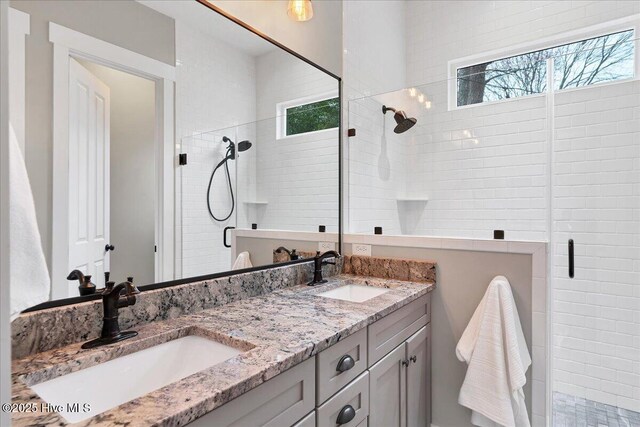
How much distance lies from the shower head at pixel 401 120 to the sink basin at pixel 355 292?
1301 mm

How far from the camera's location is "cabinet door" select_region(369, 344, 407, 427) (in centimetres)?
138

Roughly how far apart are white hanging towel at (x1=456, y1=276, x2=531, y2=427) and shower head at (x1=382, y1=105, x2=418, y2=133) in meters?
1.35

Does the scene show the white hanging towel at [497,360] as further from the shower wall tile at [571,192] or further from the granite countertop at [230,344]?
the granite countertop at [230,344]

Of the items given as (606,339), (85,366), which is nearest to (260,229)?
(85,366)

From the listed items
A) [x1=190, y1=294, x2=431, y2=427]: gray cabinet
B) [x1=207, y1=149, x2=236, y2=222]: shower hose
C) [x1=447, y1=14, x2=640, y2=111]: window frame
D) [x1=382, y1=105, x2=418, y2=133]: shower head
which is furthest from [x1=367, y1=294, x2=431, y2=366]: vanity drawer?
[x1=447, y1=14, x2=640, y2=111]: window frame

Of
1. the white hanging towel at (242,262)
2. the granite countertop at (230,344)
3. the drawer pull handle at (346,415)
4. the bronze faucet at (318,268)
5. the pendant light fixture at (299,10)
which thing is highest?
the pendant light fixture at (299,10)

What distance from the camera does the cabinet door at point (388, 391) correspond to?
1.38 meters

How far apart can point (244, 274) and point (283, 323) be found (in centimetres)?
43

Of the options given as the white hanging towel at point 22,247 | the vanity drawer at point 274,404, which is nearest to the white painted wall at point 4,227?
the white hanging towel at point 22,247

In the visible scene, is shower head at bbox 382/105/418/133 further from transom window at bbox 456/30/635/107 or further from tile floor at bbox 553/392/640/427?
tile floor at bbox 553/392/640/427

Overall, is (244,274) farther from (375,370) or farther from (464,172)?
(464,172)

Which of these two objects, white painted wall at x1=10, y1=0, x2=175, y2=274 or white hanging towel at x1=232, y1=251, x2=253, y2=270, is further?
white hanging towel at x1=232, y1=251, x2=253, y2=270

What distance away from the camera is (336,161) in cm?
228

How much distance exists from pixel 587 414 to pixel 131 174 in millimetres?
2782
